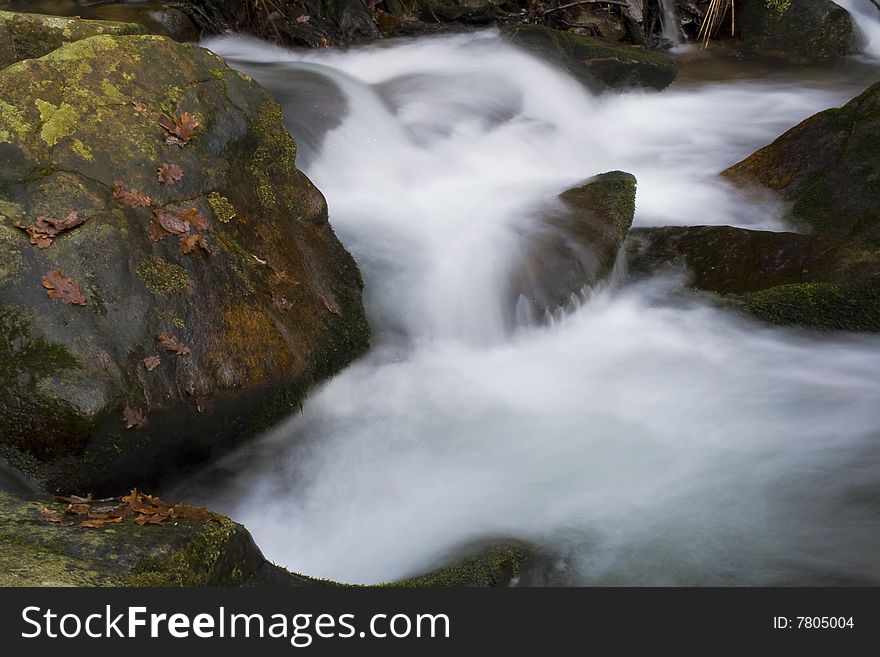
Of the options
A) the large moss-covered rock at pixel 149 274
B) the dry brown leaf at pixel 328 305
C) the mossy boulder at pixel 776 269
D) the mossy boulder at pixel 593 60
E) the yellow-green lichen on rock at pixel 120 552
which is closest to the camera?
the yellow-green lichen on rock at pixel 120 552

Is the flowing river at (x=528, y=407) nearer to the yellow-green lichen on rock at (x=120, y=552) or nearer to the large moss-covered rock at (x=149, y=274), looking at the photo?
the large moss-covered rock at (x=149, y=274)

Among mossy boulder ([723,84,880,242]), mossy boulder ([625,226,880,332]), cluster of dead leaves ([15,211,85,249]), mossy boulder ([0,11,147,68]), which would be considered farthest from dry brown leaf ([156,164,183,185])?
mossy boulder ([723,84,880,242])

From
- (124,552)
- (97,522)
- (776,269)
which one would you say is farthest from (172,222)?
(776,269)

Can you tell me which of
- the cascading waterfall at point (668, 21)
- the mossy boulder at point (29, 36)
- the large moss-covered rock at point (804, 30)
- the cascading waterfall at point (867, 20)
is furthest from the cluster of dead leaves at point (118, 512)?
the cascading waterfall at point (867, 20)

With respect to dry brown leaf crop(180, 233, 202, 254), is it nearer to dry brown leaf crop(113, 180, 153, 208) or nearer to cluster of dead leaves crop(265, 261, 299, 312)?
dry brown leaf crop(113, 180, 153, 208)

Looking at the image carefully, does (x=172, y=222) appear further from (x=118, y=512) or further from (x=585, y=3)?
(x=585, y=3)

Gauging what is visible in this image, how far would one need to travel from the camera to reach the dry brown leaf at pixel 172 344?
4.88 meters

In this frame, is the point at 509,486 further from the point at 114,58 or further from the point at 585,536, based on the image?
the point at 114,58

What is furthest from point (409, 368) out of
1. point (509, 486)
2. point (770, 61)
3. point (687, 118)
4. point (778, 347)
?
point (770, 61)

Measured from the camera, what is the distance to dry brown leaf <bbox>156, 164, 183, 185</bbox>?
5.39 metres

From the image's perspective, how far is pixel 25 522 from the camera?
347 cm

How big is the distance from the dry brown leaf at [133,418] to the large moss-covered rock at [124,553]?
2.78 feet

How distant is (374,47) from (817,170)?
6044 mm

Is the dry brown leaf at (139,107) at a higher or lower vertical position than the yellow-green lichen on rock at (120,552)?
higher
